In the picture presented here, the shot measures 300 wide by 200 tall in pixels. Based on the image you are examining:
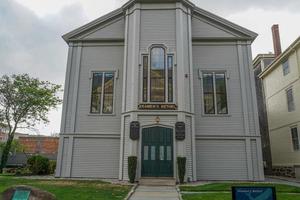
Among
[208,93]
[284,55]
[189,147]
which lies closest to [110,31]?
[208,93]

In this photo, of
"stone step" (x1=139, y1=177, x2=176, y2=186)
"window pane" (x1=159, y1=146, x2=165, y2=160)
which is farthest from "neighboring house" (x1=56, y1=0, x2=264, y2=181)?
"stone step" (x1=139, y1=177, x2=176, y2=186)

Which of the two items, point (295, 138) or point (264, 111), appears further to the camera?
point (264, 111)

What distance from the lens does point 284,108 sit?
21.2 meters

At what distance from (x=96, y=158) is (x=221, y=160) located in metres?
7.26

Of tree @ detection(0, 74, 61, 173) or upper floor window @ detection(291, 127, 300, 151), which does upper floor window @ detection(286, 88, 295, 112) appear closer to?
upper floor window @ detection(291, 127, 300, 151)

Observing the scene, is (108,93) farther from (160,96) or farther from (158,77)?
(160,96)

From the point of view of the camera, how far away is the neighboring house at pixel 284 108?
19.1m

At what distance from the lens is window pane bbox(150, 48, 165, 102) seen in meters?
15.8

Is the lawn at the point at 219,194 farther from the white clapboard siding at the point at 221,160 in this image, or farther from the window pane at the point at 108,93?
the window pane at the point at 108,93

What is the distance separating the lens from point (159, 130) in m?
15.2

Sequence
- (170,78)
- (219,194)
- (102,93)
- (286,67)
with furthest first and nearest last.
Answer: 1. (286,67)
2. (102,93)
3. (170,78)
4. (219,194)

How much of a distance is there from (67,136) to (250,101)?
1116 cm

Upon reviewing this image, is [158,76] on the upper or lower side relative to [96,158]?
upper

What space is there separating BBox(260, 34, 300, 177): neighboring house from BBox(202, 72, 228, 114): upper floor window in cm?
555
